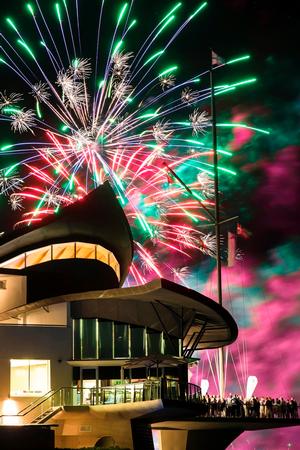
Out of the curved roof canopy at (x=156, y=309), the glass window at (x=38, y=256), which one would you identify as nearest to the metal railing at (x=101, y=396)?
the curved roof canopy at (x=156, y=309)

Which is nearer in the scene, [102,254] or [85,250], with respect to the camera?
[85,250]

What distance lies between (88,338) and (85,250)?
818cm

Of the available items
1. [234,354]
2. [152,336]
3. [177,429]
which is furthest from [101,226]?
[234,354]

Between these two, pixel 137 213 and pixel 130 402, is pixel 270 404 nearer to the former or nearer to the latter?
pixel 130 402

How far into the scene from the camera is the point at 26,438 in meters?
37.5

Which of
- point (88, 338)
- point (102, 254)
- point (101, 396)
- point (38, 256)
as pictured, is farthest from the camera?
point (102, 254)

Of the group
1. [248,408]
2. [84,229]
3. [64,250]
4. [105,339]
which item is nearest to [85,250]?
[84,229]

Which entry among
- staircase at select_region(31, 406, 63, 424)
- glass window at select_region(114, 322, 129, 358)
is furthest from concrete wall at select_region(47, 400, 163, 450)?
glass window at select_region(114, 322, 129, 358)

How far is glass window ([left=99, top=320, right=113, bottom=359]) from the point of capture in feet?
153

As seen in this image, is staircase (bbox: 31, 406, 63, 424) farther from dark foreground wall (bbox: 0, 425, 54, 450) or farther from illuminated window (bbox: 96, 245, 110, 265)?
illuminated window (bbox: 96, 245, 110, 265)

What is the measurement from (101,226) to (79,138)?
18.5 ft

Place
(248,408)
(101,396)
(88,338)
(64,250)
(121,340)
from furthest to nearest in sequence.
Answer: (64,250), (121,340), (88,338), (248,408), (101,396)

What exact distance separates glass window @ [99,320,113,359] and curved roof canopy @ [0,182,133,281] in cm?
749

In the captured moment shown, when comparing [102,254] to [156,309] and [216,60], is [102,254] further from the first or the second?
[216,60]
